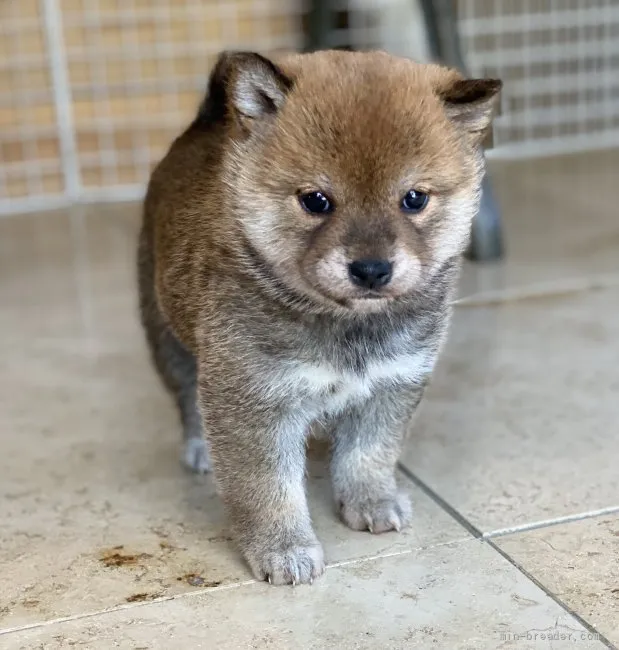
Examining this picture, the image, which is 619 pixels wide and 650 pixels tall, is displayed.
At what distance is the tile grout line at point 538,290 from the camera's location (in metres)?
2.73

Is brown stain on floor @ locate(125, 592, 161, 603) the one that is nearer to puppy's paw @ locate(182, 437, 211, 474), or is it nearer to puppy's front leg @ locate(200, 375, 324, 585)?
puppy's front leg @ locate(200, 375, 324, 585)

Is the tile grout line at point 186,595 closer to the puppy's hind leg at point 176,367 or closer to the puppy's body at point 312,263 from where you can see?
the puppy's body at point 312,263

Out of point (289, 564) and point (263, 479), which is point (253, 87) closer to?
point (263, 479)

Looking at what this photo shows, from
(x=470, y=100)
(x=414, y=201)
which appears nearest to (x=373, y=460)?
(x=414, y=201)

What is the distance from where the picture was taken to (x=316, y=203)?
1.36 metres

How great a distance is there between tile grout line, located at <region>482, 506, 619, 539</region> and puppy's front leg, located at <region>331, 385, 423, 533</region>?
14cm

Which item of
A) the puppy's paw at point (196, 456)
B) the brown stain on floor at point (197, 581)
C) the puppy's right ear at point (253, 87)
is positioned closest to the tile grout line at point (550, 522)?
the brown stain on floor at point (197, 581)

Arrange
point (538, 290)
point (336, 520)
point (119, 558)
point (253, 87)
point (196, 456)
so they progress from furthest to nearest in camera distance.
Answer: point (538, 290) → point (196, 456) → point (336, 520) → point (119, 558) → point (253, 87)

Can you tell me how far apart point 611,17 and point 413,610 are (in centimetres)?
362

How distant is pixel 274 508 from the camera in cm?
150

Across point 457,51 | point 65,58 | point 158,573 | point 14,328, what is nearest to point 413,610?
point 158,573

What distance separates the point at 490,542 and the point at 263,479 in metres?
0.37

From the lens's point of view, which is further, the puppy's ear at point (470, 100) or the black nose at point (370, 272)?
the puppy's ear at point (470, 100)

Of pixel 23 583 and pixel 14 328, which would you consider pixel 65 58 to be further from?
pixel 23 583
